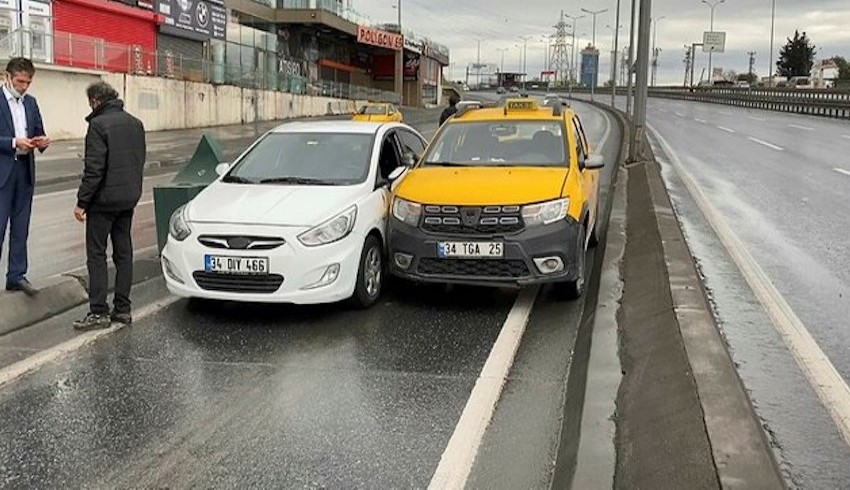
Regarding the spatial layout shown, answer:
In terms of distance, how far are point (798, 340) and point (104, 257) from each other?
16.6ft

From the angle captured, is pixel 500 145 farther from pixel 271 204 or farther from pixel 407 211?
pixel 271 204

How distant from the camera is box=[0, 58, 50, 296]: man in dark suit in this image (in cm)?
620

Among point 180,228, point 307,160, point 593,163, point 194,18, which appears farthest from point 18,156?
point 194,18

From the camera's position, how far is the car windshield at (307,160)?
24.3ft

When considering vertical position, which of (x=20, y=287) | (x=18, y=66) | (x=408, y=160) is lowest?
(x=20, y=287)

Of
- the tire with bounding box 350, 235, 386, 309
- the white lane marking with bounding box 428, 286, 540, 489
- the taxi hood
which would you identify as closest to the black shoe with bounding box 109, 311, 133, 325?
the tire with bounding box 350, 235, 386, 309

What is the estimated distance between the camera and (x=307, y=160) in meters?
7.73

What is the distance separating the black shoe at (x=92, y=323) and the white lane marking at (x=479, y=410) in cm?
288

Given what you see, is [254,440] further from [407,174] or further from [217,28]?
[217,28]

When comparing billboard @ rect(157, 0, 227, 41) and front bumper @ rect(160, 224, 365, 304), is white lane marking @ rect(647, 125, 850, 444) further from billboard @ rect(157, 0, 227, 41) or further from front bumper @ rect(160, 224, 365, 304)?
billboard @ rect(157, 0, 227, 41)

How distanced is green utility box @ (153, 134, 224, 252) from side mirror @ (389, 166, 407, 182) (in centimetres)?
193

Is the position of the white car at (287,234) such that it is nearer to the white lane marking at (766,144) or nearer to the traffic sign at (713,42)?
the white lane marking at (766,144)

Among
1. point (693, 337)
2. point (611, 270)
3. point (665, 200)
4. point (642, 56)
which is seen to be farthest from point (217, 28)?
point (693, 337)

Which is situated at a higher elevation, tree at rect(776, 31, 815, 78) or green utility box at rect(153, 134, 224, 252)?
tree at rect(776, 31, 815, 78)
